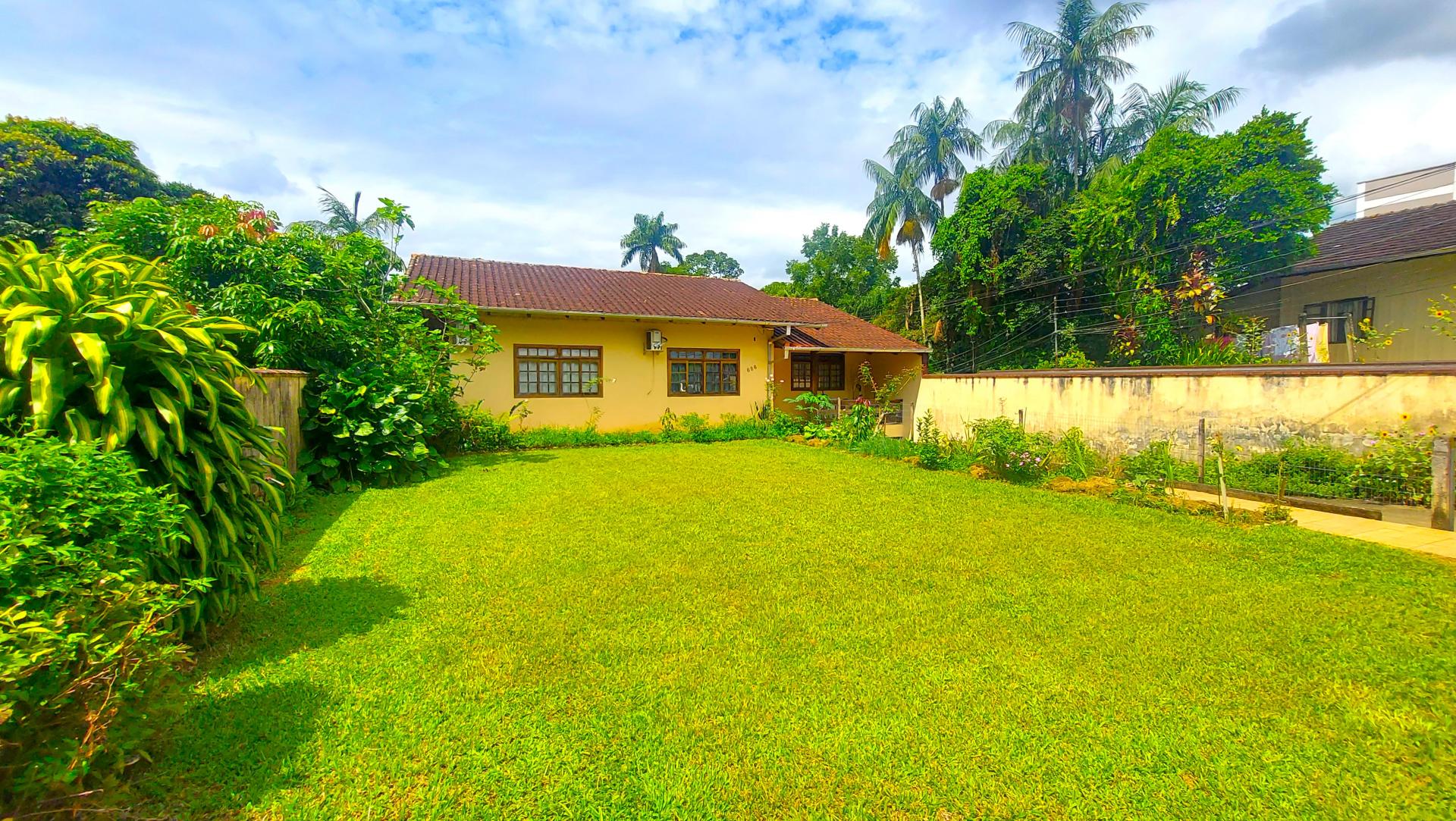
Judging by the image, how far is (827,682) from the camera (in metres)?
2.62

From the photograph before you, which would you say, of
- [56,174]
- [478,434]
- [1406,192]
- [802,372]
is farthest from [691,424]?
[56,174]

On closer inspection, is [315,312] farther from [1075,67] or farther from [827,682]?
[1075,67]

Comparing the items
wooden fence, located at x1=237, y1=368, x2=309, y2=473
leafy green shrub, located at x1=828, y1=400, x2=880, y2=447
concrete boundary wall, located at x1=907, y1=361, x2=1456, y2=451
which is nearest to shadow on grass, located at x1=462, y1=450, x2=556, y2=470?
wooden fence, located at x1=237, y1=368, x2=309, y2=473

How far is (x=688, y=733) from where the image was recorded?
2246 mm

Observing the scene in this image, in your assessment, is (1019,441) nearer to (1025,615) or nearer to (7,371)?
(1025,615)

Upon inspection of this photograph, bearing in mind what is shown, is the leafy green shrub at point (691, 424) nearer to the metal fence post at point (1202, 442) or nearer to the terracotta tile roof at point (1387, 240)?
the metal fence post at point (1202, 442)

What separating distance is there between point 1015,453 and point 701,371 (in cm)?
784

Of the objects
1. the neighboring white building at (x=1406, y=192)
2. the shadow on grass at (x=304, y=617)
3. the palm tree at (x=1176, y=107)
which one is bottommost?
the shadow on grass at (x=304, y=617)

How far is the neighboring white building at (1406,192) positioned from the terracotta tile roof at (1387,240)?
0.93 feet

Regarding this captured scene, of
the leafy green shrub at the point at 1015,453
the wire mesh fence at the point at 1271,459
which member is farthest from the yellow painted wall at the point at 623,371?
the wire mesh fence at the point at 1271,459

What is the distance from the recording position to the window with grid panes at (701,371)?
13.6 m

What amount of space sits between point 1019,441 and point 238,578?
831 cm

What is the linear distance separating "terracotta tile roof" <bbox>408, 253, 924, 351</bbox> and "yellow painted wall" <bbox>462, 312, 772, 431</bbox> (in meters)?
0.45

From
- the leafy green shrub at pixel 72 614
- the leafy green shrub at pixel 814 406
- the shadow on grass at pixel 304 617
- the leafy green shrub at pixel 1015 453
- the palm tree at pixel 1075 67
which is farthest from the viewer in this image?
the palm tree at pixel 1075 67
